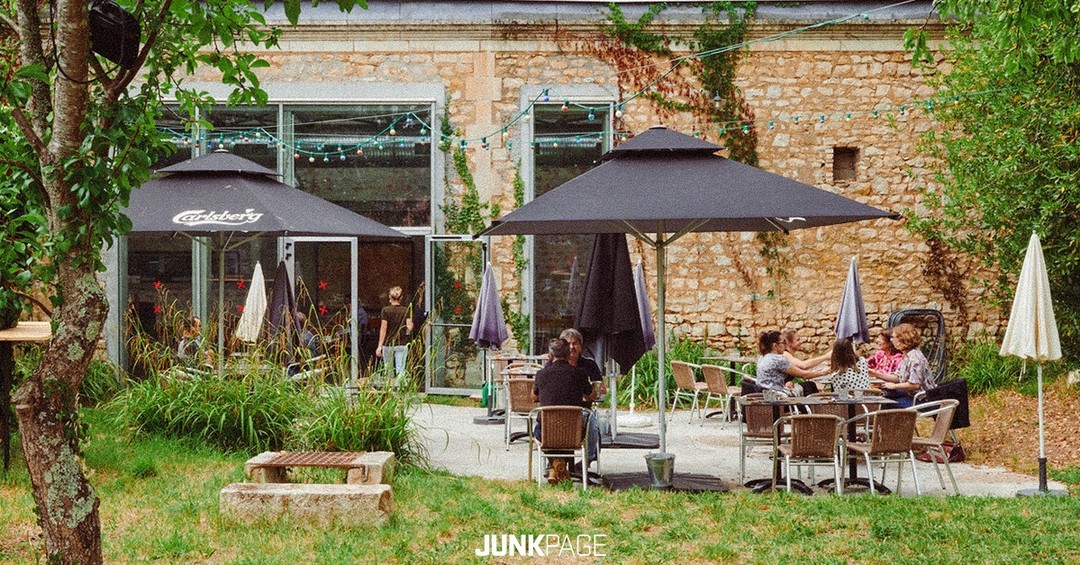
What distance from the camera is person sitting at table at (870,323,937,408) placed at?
8.99 m

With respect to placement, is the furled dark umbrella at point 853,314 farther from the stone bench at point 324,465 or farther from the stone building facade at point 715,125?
the stone bench at point 324,465

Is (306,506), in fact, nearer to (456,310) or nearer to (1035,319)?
(1035,319)

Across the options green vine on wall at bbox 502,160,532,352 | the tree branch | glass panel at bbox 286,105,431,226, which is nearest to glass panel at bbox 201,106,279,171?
glass panel at bbox 286,105,431,226

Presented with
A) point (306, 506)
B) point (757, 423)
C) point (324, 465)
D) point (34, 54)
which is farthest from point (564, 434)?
point (34, 54)

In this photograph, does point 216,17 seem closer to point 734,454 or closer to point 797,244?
point 734,454

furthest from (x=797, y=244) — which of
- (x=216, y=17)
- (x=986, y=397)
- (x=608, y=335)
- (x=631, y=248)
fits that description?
(x=216, y=17)

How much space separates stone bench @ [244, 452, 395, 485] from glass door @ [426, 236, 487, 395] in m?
6.50

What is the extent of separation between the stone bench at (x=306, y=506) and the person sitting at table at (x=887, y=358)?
5.45 metres

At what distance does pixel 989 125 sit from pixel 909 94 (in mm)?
2063

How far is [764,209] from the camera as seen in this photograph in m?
6.43

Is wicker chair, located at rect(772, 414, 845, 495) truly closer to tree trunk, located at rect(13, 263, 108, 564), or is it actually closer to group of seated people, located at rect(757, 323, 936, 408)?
group of seated people, located at rect(757, 323, 936, 408)

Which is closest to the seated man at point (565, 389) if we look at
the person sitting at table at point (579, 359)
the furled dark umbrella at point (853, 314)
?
the person sitting at table at point (579, 359)

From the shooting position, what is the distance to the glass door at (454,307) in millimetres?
13141

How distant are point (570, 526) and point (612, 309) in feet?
7.87
